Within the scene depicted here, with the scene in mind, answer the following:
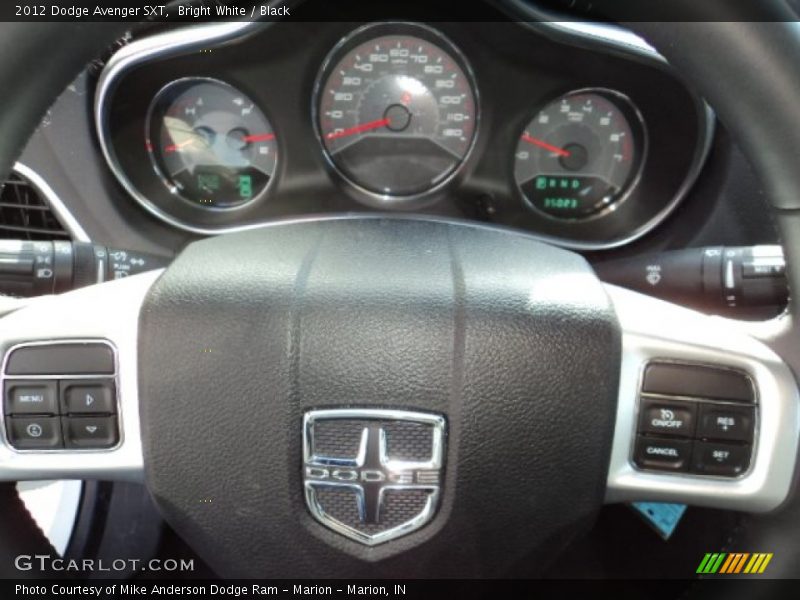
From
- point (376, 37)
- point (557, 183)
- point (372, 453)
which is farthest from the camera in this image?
point (557, 183)

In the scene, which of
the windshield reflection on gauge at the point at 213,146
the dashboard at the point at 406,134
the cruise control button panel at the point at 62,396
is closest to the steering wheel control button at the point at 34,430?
the cruise control button panel at the point at 62,396

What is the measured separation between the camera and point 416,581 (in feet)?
3.17

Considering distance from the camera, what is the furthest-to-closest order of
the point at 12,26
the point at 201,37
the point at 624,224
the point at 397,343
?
the point at 624,224 < the point at 201,37 < the point at 397,343 < the point at 12,26

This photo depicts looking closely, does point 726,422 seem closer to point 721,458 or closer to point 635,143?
point 721,458

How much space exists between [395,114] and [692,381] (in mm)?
1344

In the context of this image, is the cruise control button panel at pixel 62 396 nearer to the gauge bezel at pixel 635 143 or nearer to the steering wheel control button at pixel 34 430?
the steering wheel control button at pixel 34 430

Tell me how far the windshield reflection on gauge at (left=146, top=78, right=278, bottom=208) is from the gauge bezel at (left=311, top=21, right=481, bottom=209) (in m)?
0.13

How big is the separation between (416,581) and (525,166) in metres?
1.40

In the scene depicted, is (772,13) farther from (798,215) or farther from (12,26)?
(12,26)

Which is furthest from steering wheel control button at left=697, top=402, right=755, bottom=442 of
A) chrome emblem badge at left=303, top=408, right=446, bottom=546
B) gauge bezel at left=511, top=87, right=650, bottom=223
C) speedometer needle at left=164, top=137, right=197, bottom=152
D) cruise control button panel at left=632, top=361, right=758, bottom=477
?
speedometer needle at left=164, top=137, right=197, bottom=152

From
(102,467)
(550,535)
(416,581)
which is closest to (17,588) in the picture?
(102,467)

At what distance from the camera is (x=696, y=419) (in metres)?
0.96

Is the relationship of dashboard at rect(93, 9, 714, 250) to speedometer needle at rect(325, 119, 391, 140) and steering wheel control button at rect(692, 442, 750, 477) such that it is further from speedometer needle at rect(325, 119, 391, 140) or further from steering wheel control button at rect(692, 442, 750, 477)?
steering wheel control button at rect(692, 442, 750, 477)

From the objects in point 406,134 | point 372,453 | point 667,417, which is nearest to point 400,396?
point 372,453
